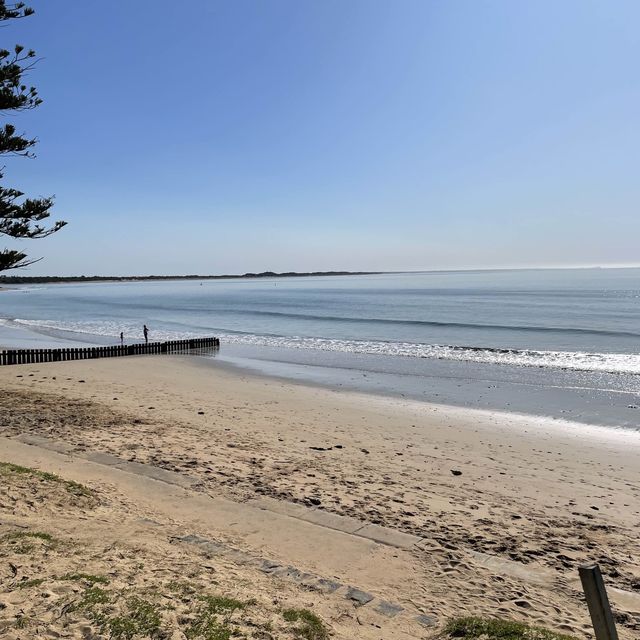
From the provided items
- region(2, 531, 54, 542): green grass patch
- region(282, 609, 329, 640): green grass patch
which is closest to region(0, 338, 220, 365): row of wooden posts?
region(2, 531, 54, 542): green grass patch

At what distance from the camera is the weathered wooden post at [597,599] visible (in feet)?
9.86

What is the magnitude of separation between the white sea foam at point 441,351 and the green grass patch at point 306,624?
2428 centimetres

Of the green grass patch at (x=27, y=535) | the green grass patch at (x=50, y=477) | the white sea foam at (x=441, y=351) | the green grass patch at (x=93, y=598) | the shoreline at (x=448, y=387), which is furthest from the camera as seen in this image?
the white sea foam at (x=441, y=351)

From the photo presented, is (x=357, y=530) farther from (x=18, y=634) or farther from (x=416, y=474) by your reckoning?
(x=18, y=634)

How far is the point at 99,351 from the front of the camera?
2805 centimetres

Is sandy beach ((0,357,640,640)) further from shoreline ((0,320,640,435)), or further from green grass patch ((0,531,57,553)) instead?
shoreline ((0,320,640,435))

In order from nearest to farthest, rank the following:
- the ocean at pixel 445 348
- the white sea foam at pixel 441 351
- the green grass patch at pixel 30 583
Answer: the green grass patch at pixel 30 583 < the ocean at pixel 445 348 < the white sea foam at pixel 441 351

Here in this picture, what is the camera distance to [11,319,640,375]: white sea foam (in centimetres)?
2712

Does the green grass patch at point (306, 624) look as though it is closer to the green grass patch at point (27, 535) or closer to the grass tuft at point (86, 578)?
the grass tuft at point (86, 578)

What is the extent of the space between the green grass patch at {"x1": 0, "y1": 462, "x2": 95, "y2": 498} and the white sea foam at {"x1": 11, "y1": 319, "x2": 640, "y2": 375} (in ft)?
78.4

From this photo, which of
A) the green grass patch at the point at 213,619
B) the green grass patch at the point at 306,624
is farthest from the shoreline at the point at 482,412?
the green grass patch at the point at 213,619

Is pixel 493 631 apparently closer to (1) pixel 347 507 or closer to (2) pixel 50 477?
(1) pixel 347 507

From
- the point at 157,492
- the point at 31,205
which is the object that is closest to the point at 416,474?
the point at 157,492

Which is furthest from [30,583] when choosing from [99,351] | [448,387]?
[99,351]
